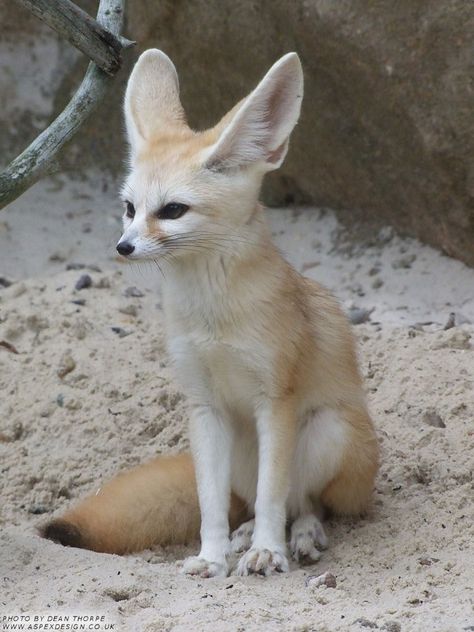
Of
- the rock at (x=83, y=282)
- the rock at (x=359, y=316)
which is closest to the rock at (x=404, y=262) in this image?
the rock at (x=359, y=316)

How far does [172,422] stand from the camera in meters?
5.06

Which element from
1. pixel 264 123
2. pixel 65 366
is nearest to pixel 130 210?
pixel 264 123

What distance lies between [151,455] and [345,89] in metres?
2.20

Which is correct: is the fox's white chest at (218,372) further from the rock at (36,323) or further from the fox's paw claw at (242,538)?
the rock at (36,323)

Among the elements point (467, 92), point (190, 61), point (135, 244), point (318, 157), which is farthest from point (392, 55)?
point (135, 244)

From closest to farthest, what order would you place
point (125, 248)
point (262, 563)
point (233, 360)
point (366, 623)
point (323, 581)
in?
1. point (366, 623)
2. point (125, 248)
3. point (323, 581)
4. point (262, 563)
5. point (233, 360)

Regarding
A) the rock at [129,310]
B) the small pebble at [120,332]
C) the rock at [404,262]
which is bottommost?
the small pebble at [120,332]

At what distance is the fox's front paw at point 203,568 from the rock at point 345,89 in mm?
2526

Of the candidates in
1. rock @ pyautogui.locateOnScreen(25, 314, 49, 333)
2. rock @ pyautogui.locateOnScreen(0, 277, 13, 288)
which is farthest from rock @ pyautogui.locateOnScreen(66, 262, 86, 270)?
rock @ pyautogui.locateOnScreen(25, 314, 49, 333)

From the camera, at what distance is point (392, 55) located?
5328mm

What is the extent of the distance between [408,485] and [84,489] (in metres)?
1.38

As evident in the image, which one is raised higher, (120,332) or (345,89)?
(345,89)

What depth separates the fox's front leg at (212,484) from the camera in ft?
12.5

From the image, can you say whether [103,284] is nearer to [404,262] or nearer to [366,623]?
[404,262]
